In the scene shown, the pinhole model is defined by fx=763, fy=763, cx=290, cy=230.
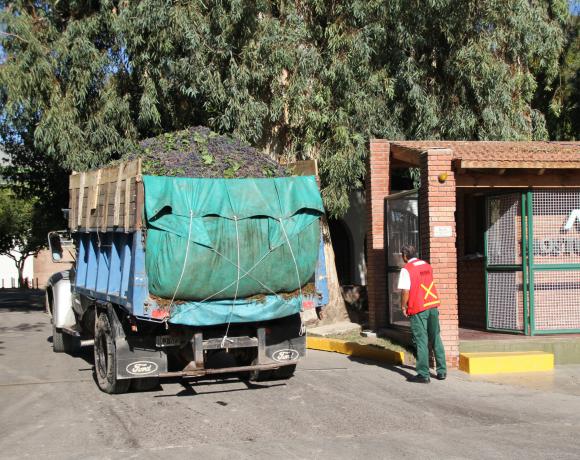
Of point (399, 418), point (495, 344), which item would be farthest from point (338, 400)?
point (495, 344)

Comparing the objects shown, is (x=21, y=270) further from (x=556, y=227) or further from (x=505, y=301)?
(x=556, y=227)

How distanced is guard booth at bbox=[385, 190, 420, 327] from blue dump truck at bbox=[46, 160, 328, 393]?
3.68 m

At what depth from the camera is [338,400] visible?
345 inches

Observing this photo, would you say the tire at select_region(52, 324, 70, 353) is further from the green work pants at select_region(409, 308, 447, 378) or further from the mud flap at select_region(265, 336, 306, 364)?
the green work pants at select_region(409, 308, 447, 378)

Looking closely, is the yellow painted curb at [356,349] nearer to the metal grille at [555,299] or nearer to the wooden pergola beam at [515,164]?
the metal grille at [555,299]

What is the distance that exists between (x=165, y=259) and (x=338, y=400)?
101 inches

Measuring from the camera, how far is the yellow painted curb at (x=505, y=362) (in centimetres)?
1057

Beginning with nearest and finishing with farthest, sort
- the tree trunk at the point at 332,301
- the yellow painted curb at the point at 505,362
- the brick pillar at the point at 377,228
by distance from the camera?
the yellow painted curb at the point at 505,362 → the brick pillar at the point at 377,228 → the tree trunk at the point at 332,301

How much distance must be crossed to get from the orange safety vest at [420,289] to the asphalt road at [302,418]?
101 centimetres

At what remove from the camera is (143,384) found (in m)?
9.43

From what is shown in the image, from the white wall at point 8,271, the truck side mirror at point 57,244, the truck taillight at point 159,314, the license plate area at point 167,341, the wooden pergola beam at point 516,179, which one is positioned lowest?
the white wall at point 8,271

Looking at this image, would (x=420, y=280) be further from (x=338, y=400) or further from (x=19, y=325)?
(x=19, y=325)

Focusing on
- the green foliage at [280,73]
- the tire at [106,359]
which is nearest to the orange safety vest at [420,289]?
the tire at [106,359]

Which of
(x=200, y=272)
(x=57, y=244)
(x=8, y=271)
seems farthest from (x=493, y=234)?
(x=8, y=271)
